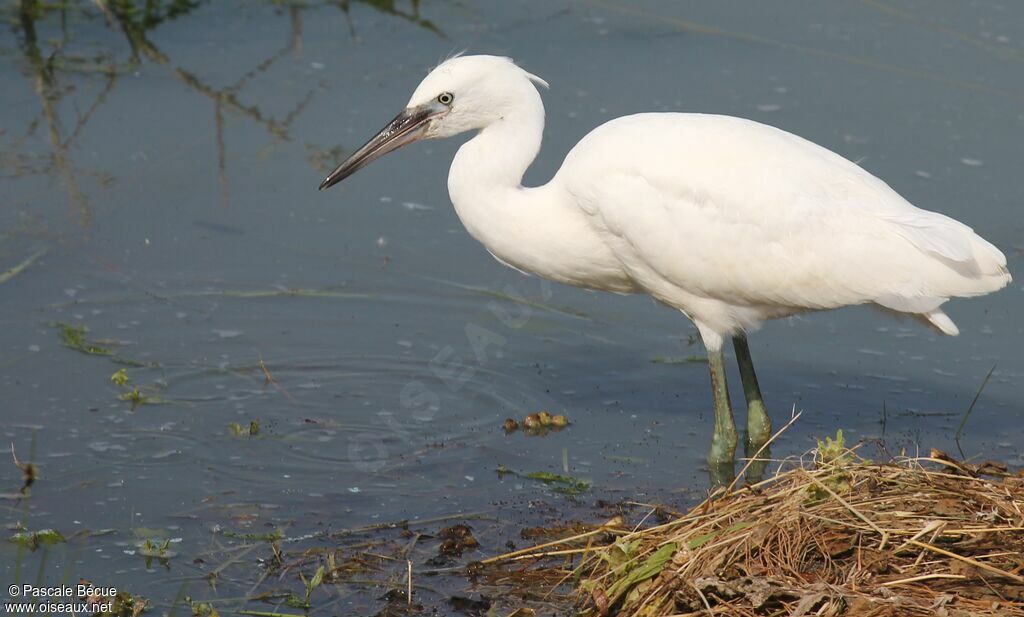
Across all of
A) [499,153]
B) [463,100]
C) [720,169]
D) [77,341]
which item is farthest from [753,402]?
[77,341]

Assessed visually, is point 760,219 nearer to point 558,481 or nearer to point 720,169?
point 720,169

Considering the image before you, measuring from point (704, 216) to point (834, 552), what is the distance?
177 cm

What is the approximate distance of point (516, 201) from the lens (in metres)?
6.00

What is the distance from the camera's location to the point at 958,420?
667 centimetres

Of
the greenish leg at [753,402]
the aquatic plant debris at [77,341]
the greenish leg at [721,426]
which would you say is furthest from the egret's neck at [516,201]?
the aquatic plant debris at [77,341]

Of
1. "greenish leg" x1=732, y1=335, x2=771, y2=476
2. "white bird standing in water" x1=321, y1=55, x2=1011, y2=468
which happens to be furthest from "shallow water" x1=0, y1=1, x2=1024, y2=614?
"white bird standing in water" x1=321, y1=55, x2=1011, y2=468

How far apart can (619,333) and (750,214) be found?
1.71 m

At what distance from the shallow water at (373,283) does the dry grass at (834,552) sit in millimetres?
1043

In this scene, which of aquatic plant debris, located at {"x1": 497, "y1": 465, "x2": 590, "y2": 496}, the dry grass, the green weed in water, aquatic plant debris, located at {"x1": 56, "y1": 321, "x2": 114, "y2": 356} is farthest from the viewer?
aquatic plant debris, located at {"x1": 56, "y1": 321, "x2": 114, "y2": 356}

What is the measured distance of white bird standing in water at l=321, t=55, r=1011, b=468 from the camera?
19.0 ft

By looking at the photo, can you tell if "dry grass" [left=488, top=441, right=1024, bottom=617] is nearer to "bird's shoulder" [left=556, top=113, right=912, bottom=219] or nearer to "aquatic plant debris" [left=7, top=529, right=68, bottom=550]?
"bird's shoulder" [left=556, top=113, right=912, bottom=219]

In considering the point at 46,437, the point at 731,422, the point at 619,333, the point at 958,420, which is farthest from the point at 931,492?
the point at 46,437

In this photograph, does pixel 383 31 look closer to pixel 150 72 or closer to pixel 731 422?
pixel 150 72

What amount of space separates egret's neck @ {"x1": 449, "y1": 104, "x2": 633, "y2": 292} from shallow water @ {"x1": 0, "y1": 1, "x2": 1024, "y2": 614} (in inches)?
36.5
